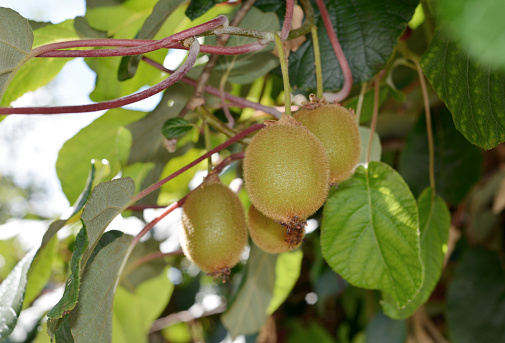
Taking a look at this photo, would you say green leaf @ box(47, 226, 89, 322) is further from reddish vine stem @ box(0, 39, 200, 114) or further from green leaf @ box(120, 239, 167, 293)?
green leaf @ box(120, 239, 167, 293)

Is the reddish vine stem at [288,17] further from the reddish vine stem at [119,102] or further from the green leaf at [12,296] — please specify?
the green leaf at [12,296]

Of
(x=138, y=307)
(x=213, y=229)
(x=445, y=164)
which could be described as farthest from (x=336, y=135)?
(x=138, y=307)

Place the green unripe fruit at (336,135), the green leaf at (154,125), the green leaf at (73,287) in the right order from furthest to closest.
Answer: the green leaf at (154,125) → the green unripe fruit at (336,135) → the green leaf at (73,287)

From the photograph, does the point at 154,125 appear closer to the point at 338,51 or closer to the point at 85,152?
the point at 85,152

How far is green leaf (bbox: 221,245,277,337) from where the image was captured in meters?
1.12

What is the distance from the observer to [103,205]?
0.64 metres

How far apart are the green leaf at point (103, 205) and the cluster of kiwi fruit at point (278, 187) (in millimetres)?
108

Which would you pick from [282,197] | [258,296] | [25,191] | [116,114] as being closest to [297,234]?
[282,197]

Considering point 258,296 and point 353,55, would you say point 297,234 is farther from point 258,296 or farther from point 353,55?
point 258,296

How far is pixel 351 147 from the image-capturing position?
0.66m

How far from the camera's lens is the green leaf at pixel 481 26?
1.00 feet

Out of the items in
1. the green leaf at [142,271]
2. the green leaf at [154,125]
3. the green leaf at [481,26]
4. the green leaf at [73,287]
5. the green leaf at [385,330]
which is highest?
the green leaf at [481,26]

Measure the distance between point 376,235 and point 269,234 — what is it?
18cm

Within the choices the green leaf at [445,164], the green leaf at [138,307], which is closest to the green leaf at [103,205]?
the green leaf at [138,307]
